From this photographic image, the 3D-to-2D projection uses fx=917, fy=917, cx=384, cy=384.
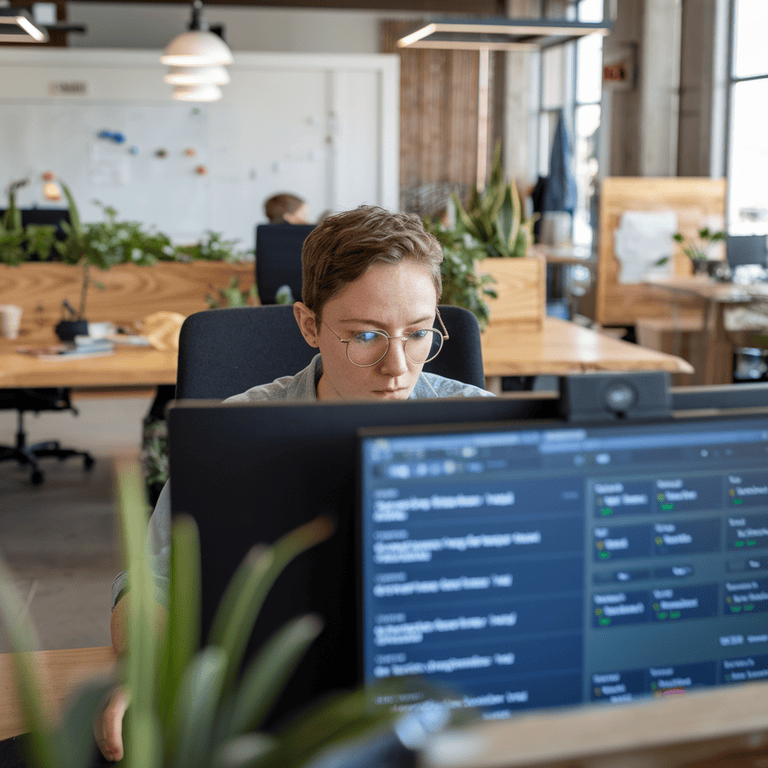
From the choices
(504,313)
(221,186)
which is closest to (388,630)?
(504,313)

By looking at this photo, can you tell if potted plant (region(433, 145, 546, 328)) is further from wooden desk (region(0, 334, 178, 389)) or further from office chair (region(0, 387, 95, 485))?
office chair (region(0, 387, 95, 485))

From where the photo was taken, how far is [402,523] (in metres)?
0.60

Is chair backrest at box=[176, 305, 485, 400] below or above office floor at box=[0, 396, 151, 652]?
above

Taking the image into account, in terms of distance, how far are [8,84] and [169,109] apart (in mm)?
1512

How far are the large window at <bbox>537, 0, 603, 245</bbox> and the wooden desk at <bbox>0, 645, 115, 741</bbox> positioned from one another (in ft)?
24.9

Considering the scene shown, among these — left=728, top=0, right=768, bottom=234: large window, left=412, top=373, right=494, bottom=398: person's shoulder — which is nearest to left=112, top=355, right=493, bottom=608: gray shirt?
left=412, top=373, right=494, bottom=398: person's shoulder

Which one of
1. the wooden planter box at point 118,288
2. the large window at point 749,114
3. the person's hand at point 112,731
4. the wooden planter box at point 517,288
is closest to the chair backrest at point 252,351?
Result: the person's hand at point 112,731

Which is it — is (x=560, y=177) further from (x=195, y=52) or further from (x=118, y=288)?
(x=118, y=288)

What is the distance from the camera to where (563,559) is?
625 millimetres

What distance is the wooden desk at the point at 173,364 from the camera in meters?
2.77

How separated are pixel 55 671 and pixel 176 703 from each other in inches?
25.6

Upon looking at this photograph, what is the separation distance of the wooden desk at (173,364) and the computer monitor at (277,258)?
51 centimetres

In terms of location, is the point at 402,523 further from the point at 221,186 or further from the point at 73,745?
the point at 221,186

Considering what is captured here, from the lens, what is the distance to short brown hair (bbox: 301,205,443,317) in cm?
115
